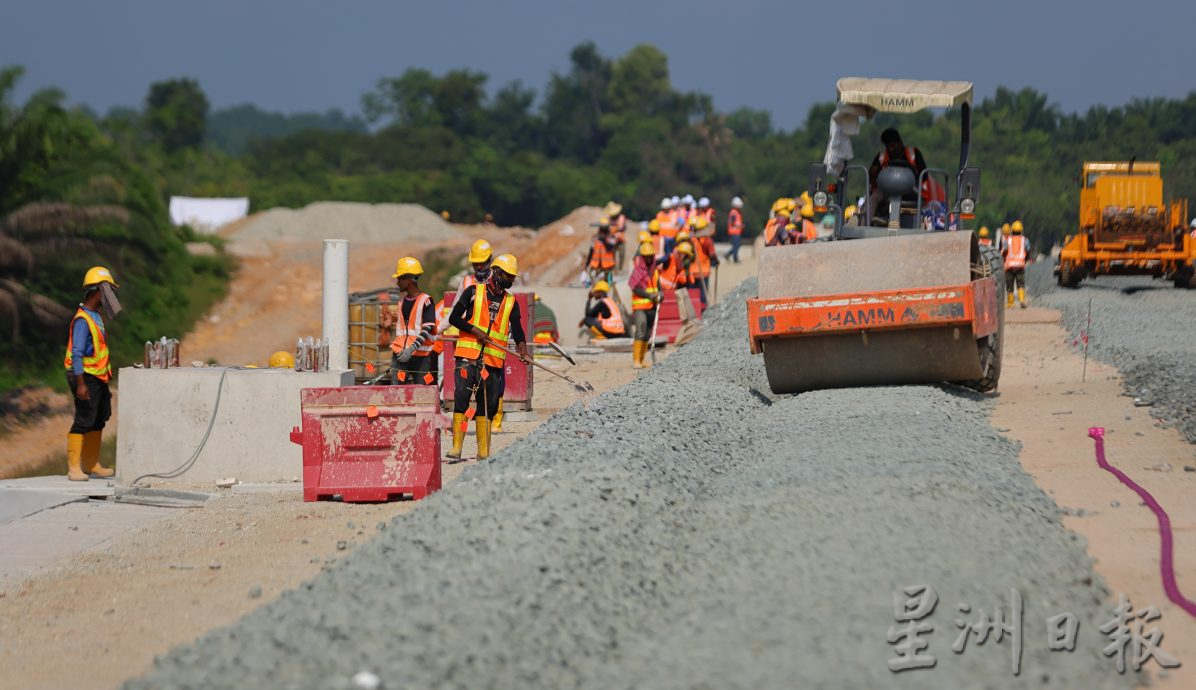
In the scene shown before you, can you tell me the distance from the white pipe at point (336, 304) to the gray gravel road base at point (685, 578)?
3452 millimetres

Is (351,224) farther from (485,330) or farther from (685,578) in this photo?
(685,578)

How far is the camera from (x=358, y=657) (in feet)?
18.5

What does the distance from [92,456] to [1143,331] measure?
1351 centimetres

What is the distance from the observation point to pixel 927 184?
14.4 metres

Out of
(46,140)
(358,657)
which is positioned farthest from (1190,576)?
(46,140)

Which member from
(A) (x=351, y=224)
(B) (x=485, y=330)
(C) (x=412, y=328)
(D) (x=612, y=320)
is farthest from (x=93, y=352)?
(A) (x=351, y=224)

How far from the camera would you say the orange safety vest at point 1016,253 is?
89.2 ft

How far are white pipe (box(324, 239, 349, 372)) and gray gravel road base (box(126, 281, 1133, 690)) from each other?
3.45m

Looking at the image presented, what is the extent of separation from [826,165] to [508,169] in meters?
70.0

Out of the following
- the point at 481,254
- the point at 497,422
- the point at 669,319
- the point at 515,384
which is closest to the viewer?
the point at 497,422

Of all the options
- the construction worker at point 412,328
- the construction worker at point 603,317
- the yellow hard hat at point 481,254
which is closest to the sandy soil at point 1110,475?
the yellow hard hat at point 481,254

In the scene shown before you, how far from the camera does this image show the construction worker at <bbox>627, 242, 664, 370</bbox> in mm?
18734

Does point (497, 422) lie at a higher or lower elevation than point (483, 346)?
lower

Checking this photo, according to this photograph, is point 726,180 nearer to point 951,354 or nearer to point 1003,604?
point 951,354
